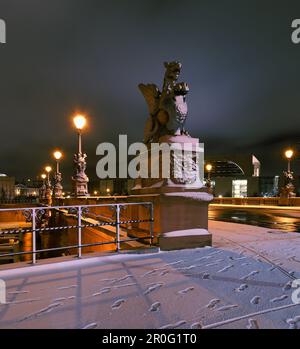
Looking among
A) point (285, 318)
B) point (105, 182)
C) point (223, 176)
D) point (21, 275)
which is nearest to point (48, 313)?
point (21, 275)

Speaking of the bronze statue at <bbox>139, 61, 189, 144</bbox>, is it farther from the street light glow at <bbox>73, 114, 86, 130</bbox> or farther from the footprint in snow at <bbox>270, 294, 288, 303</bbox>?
the street light glow at <bbox>73, 114, 86, 130</bbox>

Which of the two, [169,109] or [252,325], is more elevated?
[169,109]

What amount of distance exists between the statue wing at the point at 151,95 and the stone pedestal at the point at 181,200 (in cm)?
119

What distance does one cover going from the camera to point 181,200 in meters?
6.14

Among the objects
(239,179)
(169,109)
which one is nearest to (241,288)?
(169,109)

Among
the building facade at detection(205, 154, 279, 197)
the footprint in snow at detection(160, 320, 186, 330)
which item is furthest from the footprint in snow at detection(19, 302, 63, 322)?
the building facade at detection(205, 154, 279, 197)

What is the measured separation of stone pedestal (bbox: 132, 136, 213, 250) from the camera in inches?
240

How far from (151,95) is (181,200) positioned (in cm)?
324

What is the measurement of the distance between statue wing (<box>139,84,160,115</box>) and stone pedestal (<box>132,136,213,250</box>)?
1189 millimetres

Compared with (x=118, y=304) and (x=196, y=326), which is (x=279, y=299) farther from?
(x=118, y=304)

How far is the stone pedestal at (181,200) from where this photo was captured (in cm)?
610

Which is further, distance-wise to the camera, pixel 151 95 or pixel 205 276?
pixel 151 95
